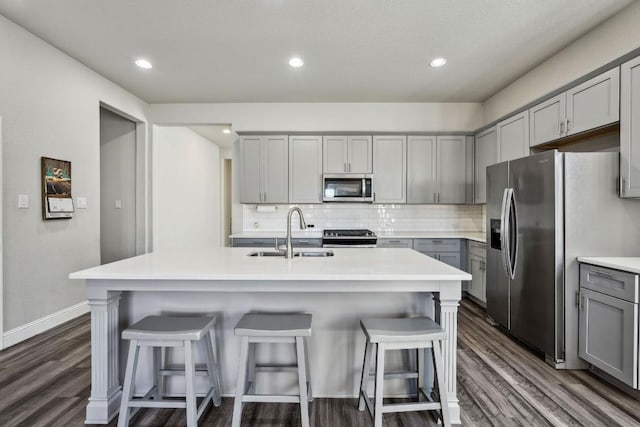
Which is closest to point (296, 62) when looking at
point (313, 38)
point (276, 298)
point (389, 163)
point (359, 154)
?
point (313, 38)

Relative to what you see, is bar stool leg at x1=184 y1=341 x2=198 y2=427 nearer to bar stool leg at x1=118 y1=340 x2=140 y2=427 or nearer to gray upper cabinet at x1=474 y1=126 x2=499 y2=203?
bar stool leg at x1=118 y1=340 x2=140 y2=427

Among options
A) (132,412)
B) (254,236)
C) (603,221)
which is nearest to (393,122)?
(254,236)

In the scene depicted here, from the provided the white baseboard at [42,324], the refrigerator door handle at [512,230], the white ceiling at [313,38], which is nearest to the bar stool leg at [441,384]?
the refrigerator door handle at [512,230]

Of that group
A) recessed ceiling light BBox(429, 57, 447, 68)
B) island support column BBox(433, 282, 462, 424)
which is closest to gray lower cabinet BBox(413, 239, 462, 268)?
recessed ceiling light BBox(429, 57, 447, 68)

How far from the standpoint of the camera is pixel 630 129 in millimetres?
2297

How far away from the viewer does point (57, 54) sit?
10.6 ft

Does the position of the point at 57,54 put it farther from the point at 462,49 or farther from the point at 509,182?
A: the point at 509,182

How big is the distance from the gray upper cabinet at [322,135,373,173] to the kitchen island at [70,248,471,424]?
8.01ft

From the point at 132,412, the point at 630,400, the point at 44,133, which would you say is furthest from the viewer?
the point at 44,133

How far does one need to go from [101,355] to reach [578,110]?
3872 millimetres

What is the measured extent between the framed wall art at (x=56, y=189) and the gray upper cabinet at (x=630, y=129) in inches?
189

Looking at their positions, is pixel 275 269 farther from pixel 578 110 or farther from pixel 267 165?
pixel 267 165

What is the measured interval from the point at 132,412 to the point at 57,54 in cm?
337

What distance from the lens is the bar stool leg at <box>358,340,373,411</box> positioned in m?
1.85
